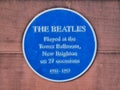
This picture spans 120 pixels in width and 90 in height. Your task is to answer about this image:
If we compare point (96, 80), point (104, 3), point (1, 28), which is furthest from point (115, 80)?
point (1, 28)

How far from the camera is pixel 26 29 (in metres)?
2.60

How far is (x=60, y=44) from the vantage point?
8.46 feet

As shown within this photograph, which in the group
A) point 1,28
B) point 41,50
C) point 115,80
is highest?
point 1,28

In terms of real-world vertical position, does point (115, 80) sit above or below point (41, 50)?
below

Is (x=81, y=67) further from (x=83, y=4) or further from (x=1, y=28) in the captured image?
(x=1, y=28)

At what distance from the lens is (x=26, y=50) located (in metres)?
2.60

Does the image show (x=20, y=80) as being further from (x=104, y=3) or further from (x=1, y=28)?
(x=104, y=3)

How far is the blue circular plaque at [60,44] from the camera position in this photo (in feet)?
8.48

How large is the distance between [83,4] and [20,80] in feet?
2.26

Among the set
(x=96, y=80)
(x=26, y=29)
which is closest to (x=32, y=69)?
(x=26, y=29)

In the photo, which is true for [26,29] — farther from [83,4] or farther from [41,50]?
[83,4]

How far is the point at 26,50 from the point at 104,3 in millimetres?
632

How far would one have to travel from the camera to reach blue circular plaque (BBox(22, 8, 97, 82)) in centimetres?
258

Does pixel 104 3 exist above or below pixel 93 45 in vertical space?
above
